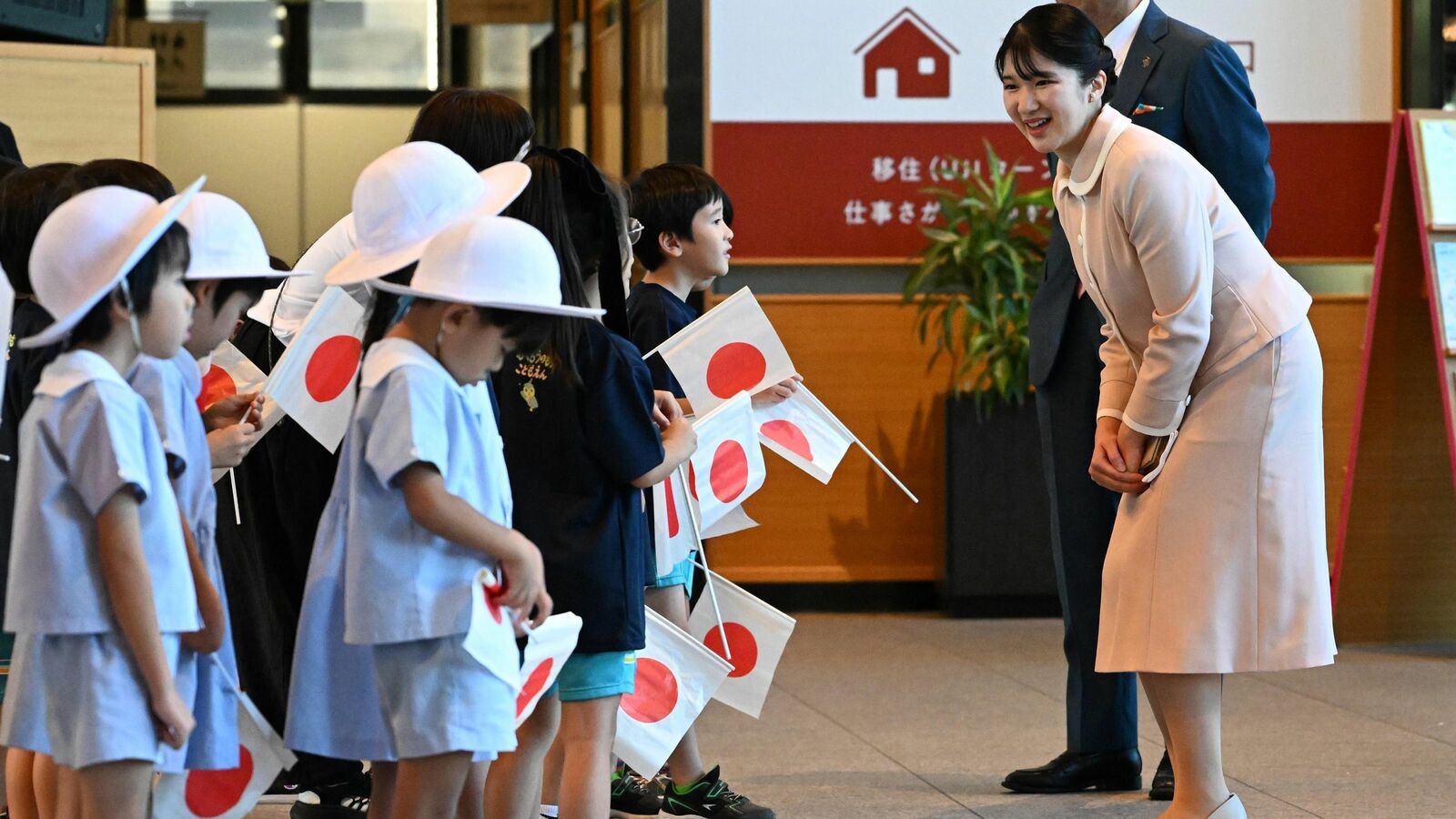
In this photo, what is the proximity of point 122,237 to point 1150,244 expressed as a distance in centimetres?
143

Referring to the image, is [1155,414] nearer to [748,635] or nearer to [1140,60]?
[748,635]

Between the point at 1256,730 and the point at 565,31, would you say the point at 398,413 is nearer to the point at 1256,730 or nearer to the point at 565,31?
the point at 1256,730

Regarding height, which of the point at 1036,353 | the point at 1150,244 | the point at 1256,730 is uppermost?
the point at 1150,244

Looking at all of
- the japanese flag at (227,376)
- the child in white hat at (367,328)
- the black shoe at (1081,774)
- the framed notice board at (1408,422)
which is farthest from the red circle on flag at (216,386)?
the framed notice board at (1408,422)

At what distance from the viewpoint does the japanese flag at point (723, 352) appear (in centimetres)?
296

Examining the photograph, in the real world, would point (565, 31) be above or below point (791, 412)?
above

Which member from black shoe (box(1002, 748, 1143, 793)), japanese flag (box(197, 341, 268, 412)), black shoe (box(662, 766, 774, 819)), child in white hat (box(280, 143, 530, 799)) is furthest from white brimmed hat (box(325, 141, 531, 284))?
black shoe (box(1002, 748, 1143, 793))

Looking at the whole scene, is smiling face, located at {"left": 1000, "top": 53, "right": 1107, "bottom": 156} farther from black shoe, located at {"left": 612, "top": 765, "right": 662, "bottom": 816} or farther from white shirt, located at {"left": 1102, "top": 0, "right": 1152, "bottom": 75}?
black shoe, located at {"left": 612, "top": 765, "right": 662, "bottom": 816}

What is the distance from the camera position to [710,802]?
302 cm

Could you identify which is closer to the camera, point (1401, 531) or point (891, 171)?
point (1401, 531)

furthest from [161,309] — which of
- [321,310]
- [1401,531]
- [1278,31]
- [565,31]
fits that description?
[565,31]

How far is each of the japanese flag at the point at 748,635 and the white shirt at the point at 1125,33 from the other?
48.8 inches

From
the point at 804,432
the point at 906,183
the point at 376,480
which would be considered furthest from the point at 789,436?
the point at 906,183

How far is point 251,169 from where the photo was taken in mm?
9148
